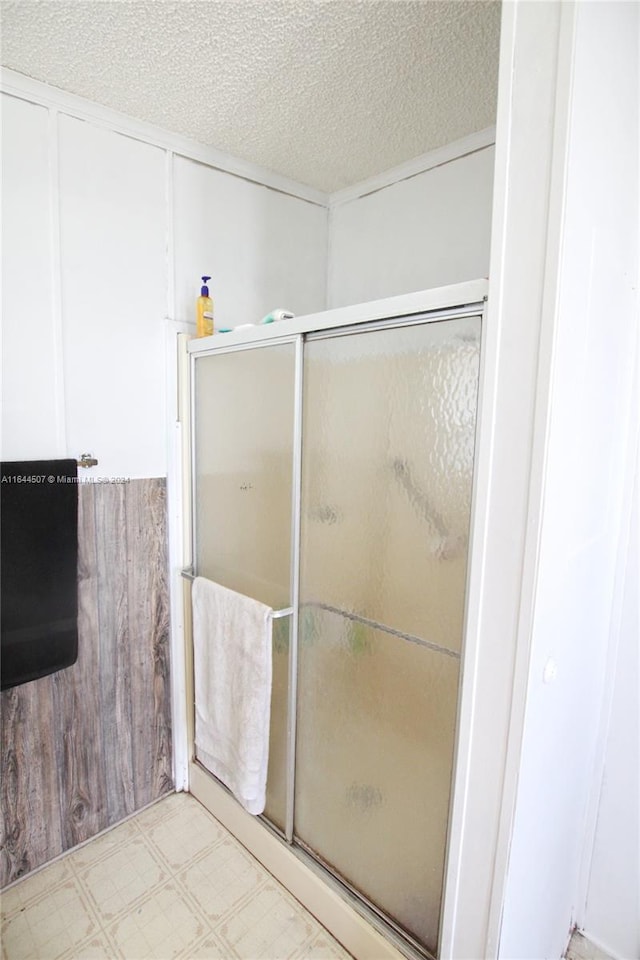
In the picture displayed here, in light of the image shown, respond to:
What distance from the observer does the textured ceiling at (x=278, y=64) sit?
3.56ft

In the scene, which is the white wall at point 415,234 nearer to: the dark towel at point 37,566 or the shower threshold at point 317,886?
the dark towel at point 37,566

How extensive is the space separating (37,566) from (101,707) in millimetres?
558

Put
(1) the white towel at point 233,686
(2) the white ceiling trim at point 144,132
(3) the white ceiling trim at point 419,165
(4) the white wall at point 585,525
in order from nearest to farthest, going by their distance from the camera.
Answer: (4) the white wall at point 585,525 < (2) the white ceiling trim at point 144,132 < (1) the white towel at point 233,686 < (3) the white ceiling trim at point 419,165

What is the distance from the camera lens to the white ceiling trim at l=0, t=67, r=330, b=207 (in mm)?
1294

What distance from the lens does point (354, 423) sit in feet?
3.92

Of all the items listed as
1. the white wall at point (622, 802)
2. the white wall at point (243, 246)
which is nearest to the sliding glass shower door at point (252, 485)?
the white wall at point (243, 246)

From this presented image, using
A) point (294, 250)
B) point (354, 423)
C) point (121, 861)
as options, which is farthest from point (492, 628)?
point (294, 250)

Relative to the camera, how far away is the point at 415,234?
1710 mm

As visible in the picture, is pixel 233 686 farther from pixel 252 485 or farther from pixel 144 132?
pixel 144 132

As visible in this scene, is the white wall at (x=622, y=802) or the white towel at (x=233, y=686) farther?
the white towel at (x=233, y=686)

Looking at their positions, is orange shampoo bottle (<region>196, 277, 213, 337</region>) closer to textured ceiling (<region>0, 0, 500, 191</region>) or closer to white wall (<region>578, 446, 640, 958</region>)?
textured ceiling (<region>0, 0, 500, 191</region>)

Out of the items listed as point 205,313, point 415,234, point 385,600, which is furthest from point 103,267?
point 385,600

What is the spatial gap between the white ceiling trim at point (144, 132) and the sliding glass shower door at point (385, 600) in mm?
892

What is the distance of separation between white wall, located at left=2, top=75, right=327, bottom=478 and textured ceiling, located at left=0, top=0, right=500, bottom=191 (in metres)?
0.13
